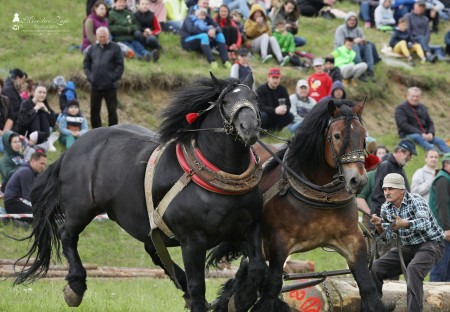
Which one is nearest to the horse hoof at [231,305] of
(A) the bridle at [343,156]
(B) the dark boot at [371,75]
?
(A) the bridle at [343,156]

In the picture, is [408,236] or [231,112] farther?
[408,236]

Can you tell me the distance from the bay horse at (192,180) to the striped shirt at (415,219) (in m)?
1.87

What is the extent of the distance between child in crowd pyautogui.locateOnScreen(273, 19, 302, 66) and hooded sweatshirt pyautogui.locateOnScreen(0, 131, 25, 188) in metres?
8.30

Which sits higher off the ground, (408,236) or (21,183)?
(408,236)

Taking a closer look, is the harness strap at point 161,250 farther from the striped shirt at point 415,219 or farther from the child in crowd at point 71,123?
the child in crowd at point 71,123

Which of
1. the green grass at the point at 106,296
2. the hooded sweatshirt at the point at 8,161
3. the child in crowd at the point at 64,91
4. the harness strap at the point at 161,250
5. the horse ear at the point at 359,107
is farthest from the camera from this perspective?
the child in crowd at the point at 64,91

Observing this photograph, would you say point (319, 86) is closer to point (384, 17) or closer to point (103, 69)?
point (103, 69)

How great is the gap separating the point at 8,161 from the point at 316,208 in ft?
24.3

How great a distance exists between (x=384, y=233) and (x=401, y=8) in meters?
17.3

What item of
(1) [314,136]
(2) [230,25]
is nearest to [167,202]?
(1) [314,136]

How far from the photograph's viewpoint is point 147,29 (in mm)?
19531

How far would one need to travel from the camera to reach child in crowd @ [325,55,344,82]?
20219mm

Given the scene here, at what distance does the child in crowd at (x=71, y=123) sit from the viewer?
16.3 metres

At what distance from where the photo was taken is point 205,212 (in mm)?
8445
